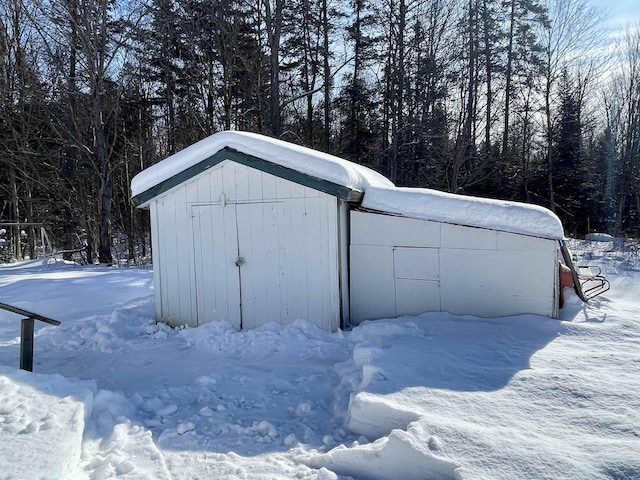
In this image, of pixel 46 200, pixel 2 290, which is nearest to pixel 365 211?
pixel 2 290

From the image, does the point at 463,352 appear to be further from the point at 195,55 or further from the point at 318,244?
the point at 195,55

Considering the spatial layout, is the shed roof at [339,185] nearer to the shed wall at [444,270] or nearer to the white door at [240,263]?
the shed wall at [444,270]

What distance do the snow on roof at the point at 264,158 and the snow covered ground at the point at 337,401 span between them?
1953 millimetres

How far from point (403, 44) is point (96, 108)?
1278 centimetres

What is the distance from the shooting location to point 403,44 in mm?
17859

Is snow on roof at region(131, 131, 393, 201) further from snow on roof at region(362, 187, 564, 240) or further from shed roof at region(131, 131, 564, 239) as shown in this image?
snow on roof at region(362, 187, 564, 240)

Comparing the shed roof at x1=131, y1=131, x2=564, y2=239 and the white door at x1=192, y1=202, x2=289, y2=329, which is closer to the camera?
the shed roof at x1=131, y1=131, x2=564, y2=239

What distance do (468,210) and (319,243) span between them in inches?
75.8

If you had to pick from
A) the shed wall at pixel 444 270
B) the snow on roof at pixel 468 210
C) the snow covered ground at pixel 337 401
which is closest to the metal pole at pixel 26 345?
the snow covered ground at pixel 337 401

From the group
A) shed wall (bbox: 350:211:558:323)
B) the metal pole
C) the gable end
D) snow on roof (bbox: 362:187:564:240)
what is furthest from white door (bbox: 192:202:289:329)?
the metal pole

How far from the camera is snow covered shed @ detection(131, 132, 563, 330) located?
497 cm

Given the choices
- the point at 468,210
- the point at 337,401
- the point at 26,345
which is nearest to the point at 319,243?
the point at 468,210

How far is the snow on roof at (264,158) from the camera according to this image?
16.6 feet

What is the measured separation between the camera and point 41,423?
2543mm
